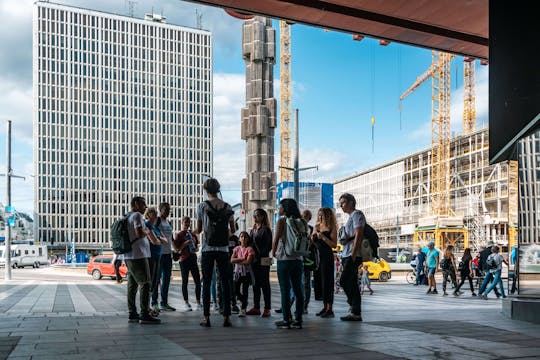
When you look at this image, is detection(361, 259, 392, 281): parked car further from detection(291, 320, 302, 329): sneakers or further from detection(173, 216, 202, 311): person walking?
detection(291, 320, 302, 329): sneakers

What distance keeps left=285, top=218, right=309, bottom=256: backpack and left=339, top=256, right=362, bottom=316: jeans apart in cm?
97

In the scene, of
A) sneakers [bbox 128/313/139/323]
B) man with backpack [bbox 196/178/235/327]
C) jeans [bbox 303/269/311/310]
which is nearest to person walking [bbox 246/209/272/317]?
jeans [bbox 303/269/311/310]

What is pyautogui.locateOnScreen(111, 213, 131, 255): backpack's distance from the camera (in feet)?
25.2

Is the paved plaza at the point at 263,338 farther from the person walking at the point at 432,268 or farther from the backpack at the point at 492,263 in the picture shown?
the person walking at the point at 432,268

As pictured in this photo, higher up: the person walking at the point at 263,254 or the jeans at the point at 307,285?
the person walking at the point at 263,254

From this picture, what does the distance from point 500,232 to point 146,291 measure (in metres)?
81.4

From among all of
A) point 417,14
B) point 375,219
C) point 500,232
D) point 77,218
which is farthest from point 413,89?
point 417,14

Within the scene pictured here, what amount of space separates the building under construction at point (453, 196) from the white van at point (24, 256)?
1590 inches

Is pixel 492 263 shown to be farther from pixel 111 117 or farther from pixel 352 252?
pixel 111 117

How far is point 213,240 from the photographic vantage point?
744 centimetres

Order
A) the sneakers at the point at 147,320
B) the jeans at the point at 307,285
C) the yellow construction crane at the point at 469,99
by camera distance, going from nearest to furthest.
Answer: the sneakers at the point at 147,320 < the jeans at the point at 307,285 < the yellow construction crane at the point at 469,99

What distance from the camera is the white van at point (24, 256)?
60.3 meters

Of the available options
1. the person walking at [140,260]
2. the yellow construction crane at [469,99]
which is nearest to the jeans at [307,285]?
the person walking at [140,260]

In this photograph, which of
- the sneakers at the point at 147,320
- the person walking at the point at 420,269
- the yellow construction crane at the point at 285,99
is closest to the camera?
the sneakers at the point at 147,320
